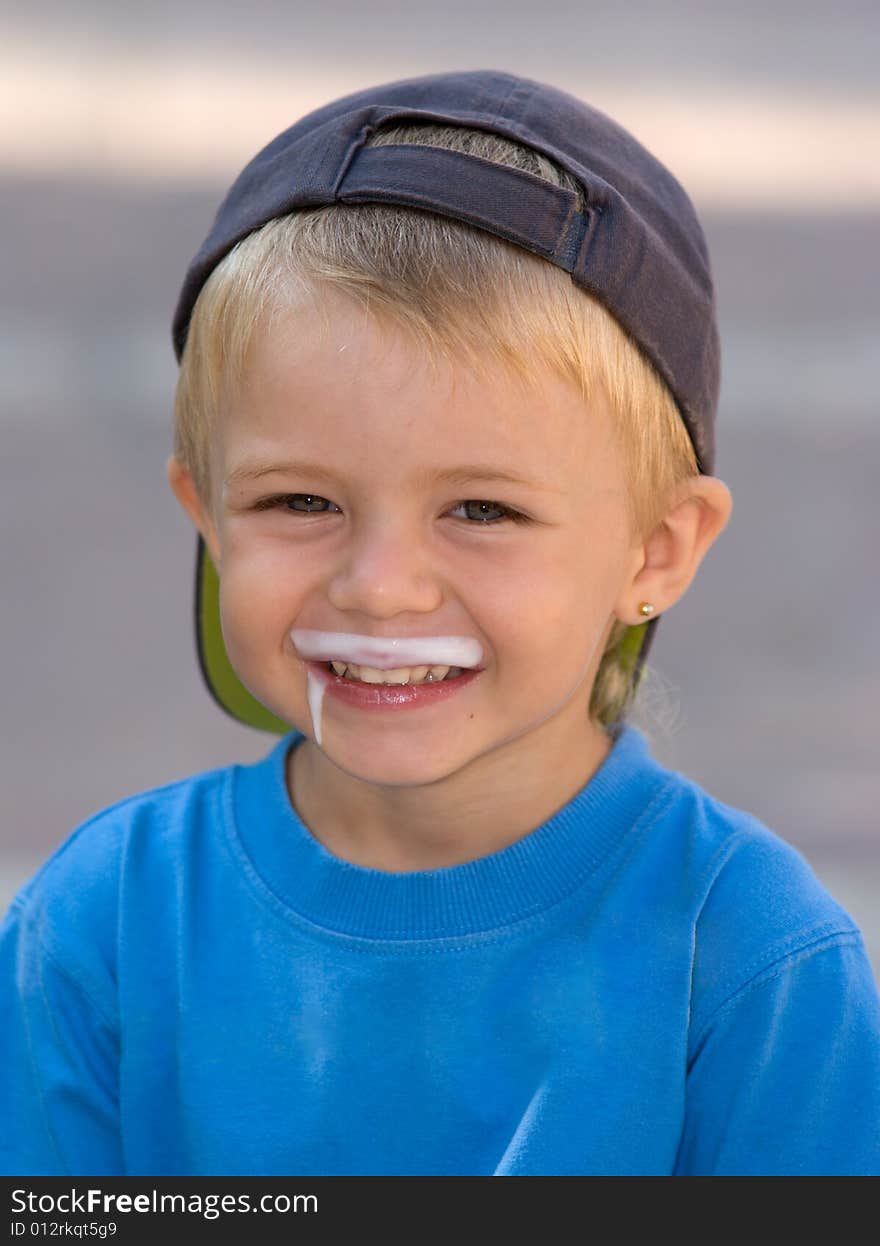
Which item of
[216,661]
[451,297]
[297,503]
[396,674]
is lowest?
[216,661]

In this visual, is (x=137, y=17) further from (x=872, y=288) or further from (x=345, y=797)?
(x=345, y=797)

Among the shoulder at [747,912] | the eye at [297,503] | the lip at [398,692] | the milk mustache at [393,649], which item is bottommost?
the shoulder at [747,912]

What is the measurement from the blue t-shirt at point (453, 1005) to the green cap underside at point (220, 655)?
0.11 meters

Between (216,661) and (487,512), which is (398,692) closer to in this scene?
(487,512)

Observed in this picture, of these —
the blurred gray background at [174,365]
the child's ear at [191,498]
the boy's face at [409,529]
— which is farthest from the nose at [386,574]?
the blurred gray background at [174,365]

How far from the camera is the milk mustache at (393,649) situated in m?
0.95

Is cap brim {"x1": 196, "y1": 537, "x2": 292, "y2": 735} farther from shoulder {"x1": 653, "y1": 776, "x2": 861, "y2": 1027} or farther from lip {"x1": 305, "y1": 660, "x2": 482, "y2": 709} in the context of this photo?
shoulder {"x1": 653, "y1": 776, "x2": 861, "y2": 1027}

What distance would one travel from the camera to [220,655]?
128cm

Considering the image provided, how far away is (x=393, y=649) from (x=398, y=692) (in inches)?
1.9

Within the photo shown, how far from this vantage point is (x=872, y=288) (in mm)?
1871

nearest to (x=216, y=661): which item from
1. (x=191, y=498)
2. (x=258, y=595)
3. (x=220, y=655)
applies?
(x=220, y=655)


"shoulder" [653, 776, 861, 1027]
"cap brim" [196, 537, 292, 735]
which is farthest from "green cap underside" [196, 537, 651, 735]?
"shoulder" [653, 776, 861, 1027]

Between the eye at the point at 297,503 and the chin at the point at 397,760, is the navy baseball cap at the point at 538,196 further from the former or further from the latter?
the chin at the point at 397,760
